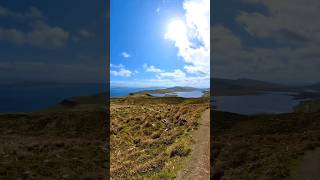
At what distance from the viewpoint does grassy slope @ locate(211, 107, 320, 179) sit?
70.2 ft

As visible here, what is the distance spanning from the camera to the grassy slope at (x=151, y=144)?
2498 cm

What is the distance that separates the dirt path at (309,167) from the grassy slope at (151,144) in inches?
304

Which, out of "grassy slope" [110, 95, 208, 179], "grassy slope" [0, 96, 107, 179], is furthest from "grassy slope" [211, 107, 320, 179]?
"grassy slope" [0, 96, 107, 179]

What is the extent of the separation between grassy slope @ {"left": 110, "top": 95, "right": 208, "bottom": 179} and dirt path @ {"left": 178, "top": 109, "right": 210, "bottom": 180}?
63cm

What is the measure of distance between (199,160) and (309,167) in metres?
7.47

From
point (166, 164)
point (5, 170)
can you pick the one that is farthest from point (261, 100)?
point (5, 170)

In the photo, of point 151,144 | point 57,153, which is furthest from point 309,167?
point 57,153

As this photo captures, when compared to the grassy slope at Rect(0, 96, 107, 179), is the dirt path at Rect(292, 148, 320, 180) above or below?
above

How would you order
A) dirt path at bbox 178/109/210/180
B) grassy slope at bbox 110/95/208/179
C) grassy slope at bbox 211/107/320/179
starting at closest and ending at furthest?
grassy slope at bbox 211/107/320/179 → dirt path at bbox 178/109/210/180 → grassy slope at bbox 110/95/208/179

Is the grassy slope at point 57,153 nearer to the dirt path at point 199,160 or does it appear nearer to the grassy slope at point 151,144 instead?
the grassy slope at point 151,144

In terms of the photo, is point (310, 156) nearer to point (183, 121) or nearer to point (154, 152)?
point (154, 152)

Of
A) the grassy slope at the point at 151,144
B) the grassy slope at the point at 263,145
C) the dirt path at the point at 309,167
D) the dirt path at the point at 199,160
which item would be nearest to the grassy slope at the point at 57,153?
the grassy slope at the point at 151,144

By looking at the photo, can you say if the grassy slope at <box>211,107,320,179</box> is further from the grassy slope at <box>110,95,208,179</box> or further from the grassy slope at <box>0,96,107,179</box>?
the grassy slope at <box>0,96,107,179</box>

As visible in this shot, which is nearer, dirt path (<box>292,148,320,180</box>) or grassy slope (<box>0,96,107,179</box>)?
dirt path (<box>292,148,320,180</box>)
